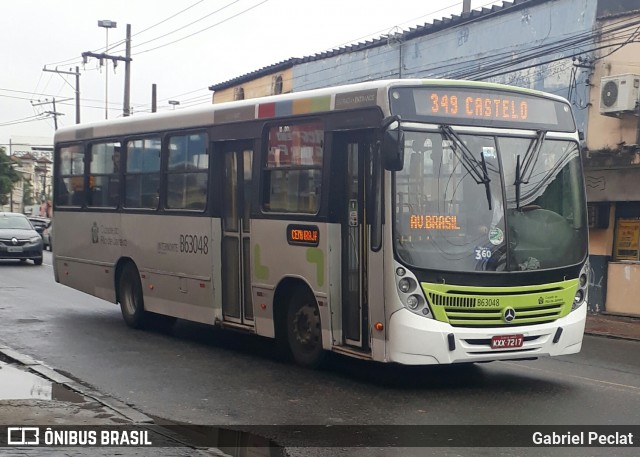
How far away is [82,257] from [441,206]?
813cm

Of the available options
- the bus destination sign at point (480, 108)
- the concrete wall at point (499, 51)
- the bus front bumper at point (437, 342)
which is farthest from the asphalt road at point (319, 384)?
the concrete wall at point (499, 51)

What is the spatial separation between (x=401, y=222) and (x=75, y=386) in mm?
3698

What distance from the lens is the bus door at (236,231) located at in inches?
441

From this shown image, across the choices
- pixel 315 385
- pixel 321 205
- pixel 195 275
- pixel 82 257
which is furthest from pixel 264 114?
pixel 82 257

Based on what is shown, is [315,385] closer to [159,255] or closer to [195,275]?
[195,275]

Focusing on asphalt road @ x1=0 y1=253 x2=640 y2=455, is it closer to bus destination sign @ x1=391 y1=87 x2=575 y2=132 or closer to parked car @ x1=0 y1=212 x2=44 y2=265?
bus destination sign @ x1=391 y1=87 x2=575 y2=132

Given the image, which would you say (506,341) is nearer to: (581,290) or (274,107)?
(581,290)

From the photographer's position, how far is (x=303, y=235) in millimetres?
10062

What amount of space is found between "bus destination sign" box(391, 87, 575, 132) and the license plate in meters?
2.15

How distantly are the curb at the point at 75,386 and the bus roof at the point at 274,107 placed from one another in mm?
3688

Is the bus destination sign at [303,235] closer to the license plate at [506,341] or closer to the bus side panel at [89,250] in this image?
the license plate at [506,341]

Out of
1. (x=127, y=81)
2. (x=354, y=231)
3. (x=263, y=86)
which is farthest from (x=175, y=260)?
(x=127, y=81)

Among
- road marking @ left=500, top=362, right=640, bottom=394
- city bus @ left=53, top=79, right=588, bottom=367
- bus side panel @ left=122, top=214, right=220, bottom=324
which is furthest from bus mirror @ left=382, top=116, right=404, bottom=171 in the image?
bus side panel @ left=122, top=214, right=220, bottom=324

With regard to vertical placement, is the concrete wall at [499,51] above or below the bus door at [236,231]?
above
